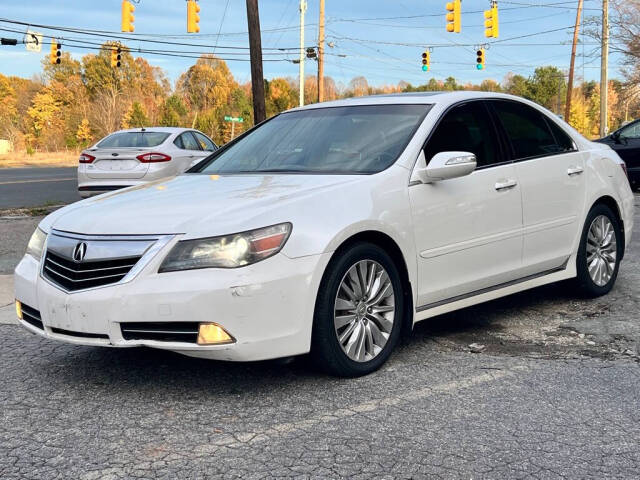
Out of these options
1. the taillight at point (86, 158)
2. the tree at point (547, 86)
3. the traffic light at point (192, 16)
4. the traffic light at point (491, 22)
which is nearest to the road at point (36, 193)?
the taillight at point (86, 158)

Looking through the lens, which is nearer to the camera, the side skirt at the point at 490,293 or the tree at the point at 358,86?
the side skirt at the point at 490,293

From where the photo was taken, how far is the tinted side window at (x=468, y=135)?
16.0 ft

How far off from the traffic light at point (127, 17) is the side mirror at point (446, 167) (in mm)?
23172

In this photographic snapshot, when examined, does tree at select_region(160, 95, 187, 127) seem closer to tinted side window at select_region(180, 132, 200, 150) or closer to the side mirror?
tinted side window at select_region(180, 132, 200, 150)

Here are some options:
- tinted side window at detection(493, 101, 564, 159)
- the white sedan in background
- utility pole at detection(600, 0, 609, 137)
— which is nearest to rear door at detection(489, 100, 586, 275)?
tinted side window at detection(493, 101, 564, 159)

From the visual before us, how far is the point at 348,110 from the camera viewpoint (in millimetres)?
5230

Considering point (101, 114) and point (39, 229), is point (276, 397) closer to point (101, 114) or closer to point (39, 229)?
point (39, 229)

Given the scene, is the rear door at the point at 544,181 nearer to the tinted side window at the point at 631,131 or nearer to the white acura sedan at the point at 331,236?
the white acura sedan at the point at 331,236

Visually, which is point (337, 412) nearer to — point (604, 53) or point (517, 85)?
point (604, 53)

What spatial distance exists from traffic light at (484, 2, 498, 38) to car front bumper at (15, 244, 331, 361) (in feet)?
87.2

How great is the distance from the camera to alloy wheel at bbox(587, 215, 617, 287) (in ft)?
19.5

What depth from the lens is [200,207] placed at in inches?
154

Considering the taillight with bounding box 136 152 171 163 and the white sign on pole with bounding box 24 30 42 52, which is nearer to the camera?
the taillight with bounding box 136 152 171 163

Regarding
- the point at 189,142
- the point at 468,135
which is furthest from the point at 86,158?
the point at 468,135
